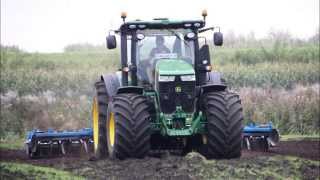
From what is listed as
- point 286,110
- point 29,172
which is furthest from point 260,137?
point 286,110

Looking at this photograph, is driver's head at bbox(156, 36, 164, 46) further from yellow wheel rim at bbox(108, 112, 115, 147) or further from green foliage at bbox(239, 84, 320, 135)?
green foliage at bbox(239, 84, 320, 135)

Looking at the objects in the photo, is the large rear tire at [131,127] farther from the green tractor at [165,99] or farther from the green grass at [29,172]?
the green grass at [29,172]

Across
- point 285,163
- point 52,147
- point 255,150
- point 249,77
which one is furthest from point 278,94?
point 285,163

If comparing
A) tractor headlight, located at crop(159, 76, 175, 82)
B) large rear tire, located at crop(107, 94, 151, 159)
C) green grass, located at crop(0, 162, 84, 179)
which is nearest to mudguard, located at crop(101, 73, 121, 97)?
tractor headlight, located at crop(159, 76, 175, 82)

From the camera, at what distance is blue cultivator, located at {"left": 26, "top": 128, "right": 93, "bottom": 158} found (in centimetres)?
1480

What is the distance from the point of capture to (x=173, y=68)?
12.3 m

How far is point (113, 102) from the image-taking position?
12023mm

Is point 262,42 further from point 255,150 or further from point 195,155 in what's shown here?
point 195,155

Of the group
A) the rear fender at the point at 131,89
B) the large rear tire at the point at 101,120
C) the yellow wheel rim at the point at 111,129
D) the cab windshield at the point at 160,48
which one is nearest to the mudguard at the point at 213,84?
the cab windshield at the point at 160,48

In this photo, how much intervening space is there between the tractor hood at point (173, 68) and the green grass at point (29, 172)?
2141mm

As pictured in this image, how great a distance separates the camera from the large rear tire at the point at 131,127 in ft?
38.3

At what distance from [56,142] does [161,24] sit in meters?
3.46

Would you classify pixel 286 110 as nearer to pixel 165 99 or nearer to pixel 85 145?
pixel 85 145

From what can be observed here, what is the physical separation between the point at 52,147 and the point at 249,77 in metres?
10.7
